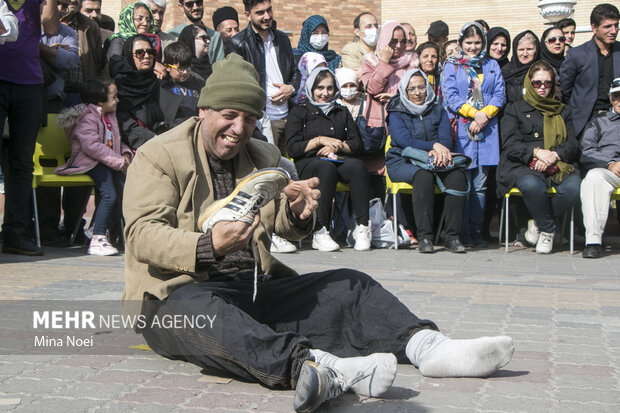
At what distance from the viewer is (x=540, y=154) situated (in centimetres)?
937

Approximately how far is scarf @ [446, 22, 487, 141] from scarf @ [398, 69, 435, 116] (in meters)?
0.51

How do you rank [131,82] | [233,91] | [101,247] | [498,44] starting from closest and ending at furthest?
[233,91] → [101,247] → [131,82] → [498,44]

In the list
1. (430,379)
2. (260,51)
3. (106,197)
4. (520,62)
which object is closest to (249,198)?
→ (430,379)

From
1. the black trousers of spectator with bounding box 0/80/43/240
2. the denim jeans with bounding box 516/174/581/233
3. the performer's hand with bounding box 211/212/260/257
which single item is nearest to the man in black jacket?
the black trousers of spectator with bounding box 0/80/43/240

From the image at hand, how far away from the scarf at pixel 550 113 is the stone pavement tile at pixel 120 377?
680 cm

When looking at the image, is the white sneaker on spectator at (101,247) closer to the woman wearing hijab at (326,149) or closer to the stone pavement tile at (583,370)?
the woman wearing hijab at (326,149)

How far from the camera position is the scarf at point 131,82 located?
9.08 m

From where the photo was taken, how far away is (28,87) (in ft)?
25.8

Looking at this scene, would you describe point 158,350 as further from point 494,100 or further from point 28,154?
point 494,100

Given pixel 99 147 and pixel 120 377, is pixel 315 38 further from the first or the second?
pixel 120 377

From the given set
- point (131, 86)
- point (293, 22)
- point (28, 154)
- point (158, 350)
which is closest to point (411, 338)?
point (158, 350)

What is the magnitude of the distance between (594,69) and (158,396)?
7802mm

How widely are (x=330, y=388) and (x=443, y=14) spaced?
18.2 m

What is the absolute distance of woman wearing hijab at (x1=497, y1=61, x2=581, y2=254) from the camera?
933cm
